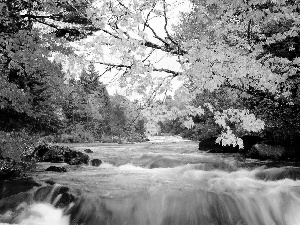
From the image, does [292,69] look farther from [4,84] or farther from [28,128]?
[28,128]

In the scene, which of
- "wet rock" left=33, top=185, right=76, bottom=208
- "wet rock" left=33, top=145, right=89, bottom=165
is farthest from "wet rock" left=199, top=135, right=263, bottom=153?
"wet rock" left=33, top=185, right=76, bottom=208

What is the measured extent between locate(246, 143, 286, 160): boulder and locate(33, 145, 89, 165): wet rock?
7883mm

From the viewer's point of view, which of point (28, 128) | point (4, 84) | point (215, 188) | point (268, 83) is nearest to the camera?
point (268, 83)

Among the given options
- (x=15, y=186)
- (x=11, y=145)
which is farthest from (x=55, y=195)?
(x=11, y=145)

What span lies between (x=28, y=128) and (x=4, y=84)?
494 centimetres

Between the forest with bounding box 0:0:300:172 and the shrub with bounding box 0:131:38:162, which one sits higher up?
the forest with bounding box 0:0:300:172

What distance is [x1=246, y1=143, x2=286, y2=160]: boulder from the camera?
12.7 metres

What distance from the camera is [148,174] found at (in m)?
11.4

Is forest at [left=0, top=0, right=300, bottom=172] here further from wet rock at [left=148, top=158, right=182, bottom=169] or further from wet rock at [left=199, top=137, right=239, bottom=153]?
wet rock at [left=199, top=137, right=239, bottom=153]

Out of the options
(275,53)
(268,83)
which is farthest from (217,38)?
(275,53)

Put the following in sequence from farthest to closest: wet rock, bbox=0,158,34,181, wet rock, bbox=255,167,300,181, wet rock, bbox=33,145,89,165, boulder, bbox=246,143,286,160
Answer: wet rock, bbox=33,145,89,165, boulder, bbox=246,143,286,160, wet rock, bbox=255,167,300,181, wet rock, bbox=0,158,34,181

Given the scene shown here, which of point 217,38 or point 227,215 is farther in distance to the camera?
point 227,215

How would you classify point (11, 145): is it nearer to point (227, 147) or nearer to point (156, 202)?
point (156, 202)

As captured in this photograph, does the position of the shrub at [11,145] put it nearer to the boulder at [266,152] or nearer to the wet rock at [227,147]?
the boulder at [266,152]
